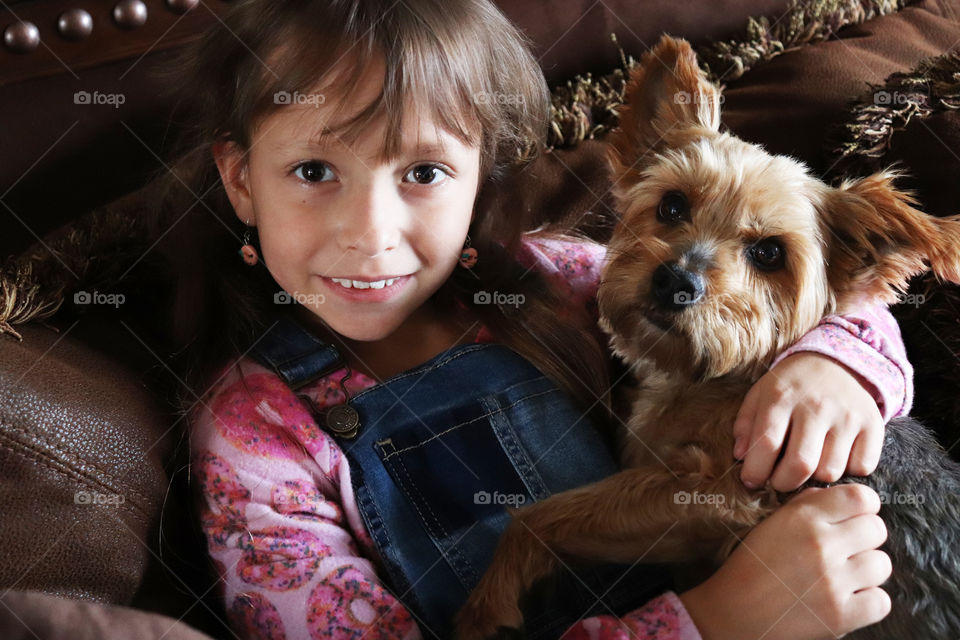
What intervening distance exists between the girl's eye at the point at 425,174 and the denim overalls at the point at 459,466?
329 mm

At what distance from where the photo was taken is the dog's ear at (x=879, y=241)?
125 cm

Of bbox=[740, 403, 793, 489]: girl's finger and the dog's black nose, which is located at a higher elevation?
the dog's black nose

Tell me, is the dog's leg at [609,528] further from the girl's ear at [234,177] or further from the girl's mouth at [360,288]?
the girl's ear at [234,177]

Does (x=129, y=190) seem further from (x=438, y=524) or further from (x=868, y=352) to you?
(x=868, y=352)

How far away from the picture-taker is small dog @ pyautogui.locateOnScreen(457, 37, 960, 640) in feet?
3.99

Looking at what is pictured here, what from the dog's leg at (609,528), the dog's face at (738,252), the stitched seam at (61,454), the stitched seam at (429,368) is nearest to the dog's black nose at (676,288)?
the dog's face at (738,252)

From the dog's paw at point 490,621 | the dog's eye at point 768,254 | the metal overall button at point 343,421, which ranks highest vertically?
the dog's eye at point 768,254

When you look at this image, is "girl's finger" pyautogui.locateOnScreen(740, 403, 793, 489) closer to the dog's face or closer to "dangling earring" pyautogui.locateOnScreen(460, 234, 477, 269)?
the dog's face

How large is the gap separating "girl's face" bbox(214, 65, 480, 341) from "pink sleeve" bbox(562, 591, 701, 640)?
553mm

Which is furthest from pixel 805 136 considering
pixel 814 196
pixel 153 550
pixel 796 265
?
pixel 153 550

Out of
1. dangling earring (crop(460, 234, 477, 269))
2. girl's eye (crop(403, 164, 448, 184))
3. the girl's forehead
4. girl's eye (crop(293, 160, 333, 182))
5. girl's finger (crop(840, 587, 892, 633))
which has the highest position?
the girl's forehead

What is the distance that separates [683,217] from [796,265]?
0.20 m

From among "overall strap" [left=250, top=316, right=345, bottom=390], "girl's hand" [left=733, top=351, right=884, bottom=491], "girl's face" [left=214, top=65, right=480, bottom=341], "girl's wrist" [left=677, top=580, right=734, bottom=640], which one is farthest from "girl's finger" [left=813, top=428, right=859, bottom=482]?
"overall strap" [left=250, top=316, right=345, bottom=390]

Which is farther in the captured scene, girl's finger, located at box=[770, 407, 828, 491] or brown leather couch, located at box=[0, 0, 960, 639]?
girl's finger, located at box=[770, 407, 828, 491]
